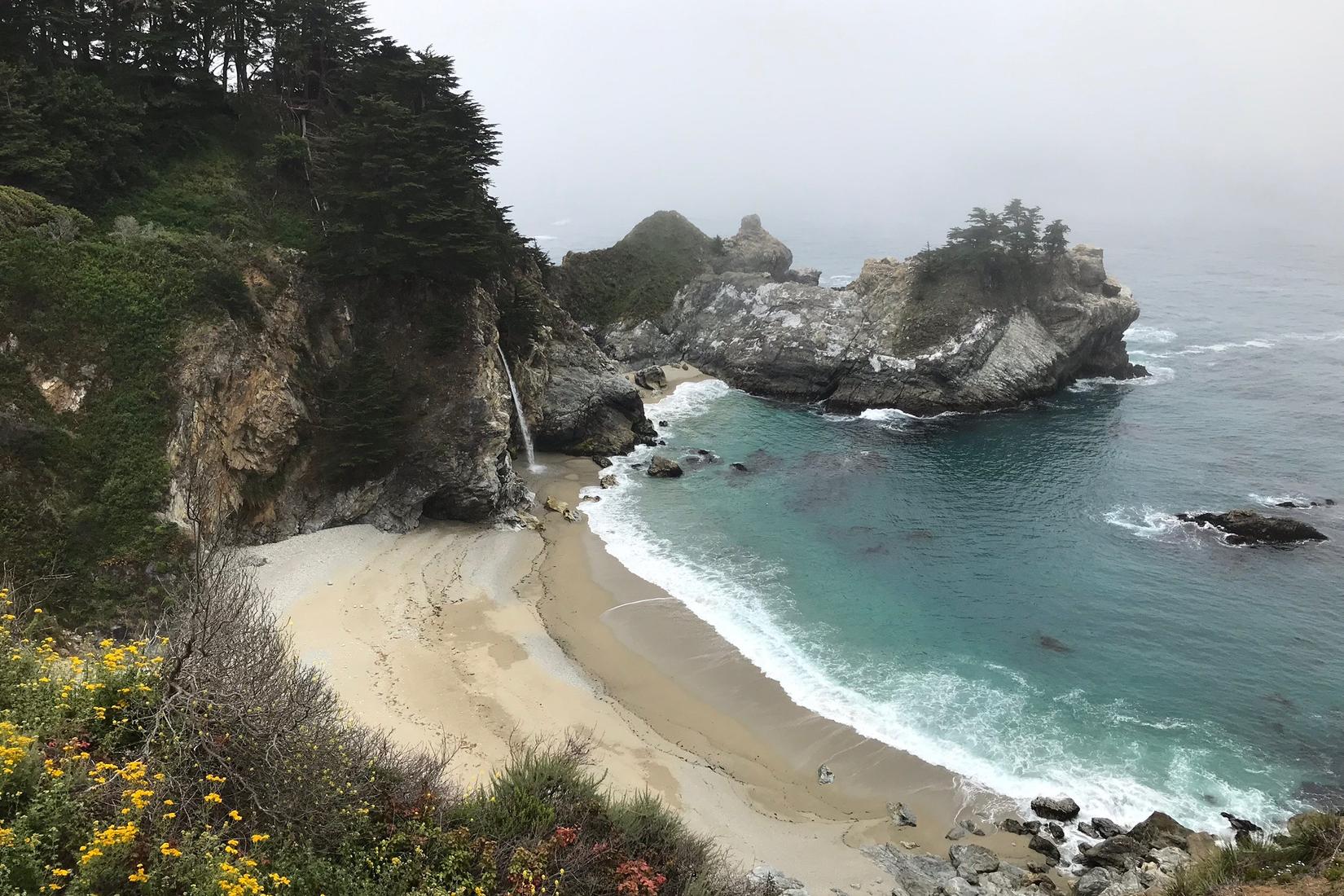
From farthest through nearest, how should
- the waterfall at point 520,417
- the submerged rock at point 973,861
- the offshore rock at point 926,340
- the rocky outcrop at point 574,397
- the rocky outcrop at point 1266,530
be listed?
the offshore rock at point 926,340, the rocky outcrop at point 574,397, the waterfall at point 520,417, the rocky outcrop at point 1266,530, the submerged rock at point 973,861

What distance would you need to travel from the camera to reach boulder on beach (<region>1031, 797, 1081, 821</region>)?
19234 millimetres

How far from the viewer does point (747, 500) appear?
1511 inches

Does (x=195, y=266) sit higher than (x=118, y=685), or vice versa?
(x=195, y=266)

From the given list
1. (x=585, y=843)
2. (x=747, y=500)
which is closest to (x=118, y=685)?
(x=585, y=843)

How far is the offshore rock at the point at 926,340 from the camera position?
180 feet

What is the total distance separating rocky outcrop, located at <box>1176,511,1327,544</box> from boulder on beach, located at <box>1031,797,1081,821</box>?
21.3 metres

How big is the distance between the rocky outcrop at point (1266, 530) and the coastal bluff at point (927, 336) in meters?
21.1

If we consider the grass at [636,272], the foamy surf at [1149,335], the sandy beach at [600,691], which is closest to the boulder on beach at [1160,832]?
the sandy beach at [600,691]

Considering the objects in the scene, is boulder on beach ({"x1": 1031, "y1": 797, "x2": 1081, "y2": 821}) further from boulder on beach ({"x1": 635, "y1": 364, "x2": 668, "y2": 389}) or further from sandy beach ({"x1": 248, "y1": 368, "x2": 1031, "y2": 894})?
boulder on beach ({"x1": 635, "y1": 364, "x2": 668, "y2": 389})

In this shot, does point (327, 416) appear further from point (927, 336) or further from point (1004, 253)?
point (1004, 253)

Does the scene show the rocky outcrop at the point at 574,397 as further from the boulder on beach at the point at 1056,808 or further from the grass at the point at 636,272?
the boulder on beach at the point at 1056,808

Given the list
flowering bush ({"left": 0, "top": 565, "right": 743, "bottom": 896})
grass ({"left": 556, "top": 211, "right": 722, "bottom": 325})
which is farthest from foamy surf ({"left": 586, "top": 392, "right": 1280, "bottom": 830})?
grass ({"left": 556, "top": 211, "right": 722, "bottom": 325})

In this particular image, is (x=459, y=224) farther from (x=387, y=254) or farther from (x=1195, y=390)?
(x=1195, y=390)

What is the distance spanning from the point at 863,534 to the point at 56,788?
102ft
